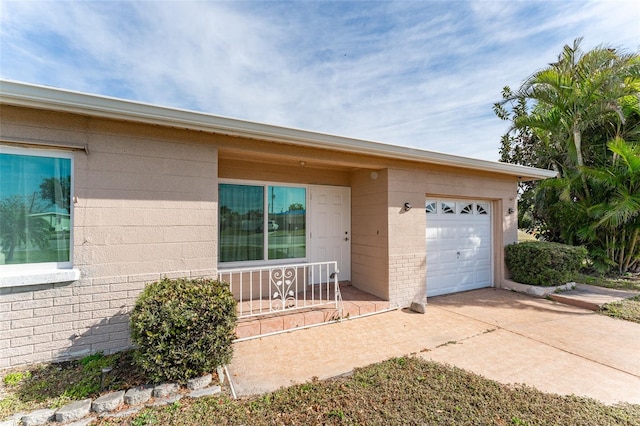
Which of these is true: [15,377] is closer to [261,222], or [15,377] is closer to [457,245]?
[261,222]

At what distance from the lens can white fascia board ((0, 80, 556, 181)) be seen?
2965 millimetres

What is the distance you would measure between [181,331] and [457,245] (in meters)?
6.48

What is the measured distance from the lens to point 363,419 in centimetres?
247

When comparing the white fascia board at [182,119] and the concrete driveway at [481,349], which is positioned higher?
the white fascia board at [182,119]

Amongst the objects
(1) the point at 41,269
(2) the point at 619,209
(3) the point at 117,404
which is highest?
(2) the point at 619,209

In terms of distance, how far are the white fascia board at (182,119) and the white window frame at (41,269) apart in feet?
1.81

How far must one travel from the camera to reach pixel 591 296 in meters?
6.20

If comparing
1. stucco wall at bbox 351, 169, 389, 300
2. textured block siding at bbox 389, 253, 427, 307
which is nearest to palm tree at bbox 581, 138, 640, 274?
textured block siding at bbox 389, 253, 427, 307

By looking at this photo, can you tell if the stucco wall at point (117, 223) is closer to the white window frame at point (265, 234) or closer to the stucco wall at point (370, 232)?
the white window frame at point (265, 234)

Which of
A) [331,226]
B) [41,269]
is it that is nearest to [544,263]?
[331,226]

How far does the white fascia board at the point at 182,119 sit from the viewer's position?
117 inches

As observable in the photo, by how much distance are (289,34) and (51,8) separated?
4328 mm

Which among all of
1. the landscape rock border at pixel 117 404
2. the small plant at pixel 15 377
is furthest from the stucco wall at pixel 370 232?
the small plant at pixel 15 377

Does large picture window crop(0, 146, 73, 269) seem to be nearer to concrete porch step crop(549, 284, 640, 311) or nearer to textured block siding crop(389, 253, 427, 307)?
textured block siding crop(389, 253, 427, 307)
